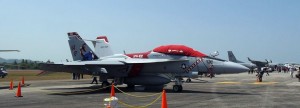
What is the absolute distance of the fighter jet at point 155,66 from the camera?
62.4ft

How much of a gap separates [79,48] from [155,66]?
678 centimetres

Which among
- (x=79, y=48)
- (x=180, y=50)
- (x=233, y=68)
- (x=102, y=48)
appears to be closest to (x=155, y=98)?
(x=180, y=50)

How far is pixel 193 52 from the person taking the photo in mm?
19578

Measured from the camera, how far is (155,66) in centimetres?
2050

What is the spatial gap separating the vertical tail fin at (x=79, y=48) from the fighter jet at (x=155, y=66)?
6.74 feet

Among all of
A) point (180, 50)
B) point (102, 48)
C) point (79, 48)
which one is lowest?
point (180, 50)

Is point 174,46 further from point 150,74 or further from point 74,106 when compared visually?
point 74,106

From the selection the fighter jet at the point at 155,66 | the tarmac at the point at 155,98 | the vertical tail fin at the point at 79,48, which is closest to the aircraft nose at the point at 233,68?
the fighter jet at the point at 155,66

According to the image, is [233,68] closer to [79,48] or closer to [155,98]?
[155,98]

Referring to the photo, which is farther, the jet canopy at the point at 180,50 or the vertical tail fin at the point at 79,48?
the vertical tail fin at the point at 79,48

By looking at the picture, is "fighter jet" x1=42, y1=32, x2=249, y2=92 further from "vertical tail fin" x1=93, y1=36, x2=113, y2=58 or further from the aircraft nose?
"vertical tail fin" x1=93, y1=36, x2=113, y2=58

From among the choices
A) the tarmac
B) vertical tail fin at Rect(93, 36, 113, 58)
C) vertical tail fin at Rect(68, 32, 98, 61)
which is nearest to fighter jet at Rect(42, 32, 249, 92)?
the tarmac

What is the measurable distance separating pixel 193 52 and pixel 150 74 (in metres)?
3.21

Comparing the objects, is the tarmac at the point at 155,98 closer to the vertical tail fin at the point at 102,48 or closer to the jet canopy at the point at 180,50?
the jet canopy at the point at 180,50
